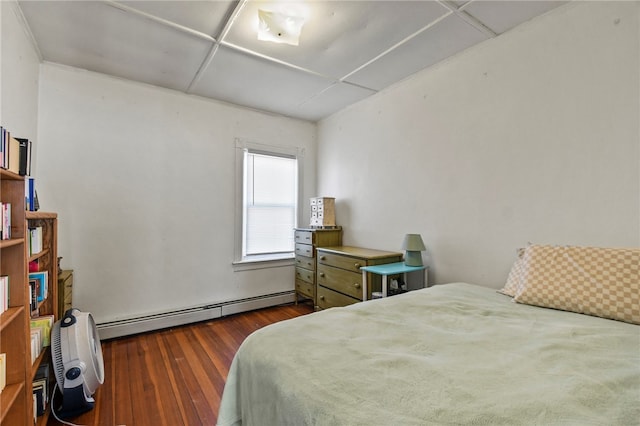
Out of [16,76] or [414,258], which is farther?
[414,258]

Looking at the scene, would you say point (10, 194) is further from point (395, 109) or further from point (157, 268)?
point (395, 109)

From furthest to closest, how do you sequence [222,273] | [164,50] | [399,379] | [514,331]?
[222,273] < [164,50] < [514,331] < [399,379]

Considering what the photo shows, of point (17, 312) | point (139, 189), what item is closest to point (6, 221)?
point (17, 312)

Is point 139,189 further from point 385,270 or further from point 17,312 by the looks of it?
point 385,270

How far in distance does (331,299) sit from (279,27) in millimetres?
2522

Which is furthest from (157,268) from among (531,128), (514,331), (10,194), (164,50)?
(531,128)

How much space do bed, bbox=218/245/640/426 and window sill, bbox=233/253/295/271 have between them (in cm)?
234

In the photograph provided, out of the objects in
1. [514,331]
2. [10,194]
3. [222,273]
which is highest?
[10,194]

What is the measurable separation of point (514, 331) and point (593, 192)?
46.0 inches

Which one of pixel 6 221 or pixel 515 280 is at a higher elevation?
pixel 6 221

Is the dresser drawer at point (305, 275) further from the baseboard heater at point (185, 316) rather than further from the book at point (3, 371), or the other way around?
the book at point (3, 371)

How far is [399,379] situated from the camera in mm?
853

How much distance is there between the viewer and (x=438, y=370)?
0.90 m

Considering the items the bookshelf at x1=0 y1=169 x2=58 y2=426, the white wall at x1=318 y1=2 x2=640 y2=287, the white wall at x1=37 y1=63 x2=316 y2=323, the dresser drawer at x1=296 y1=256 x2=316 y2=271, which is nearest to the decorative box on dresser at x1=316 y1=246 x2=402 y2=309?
the dresser drawer at x1=296 y1=256 x2=316 y2=271
